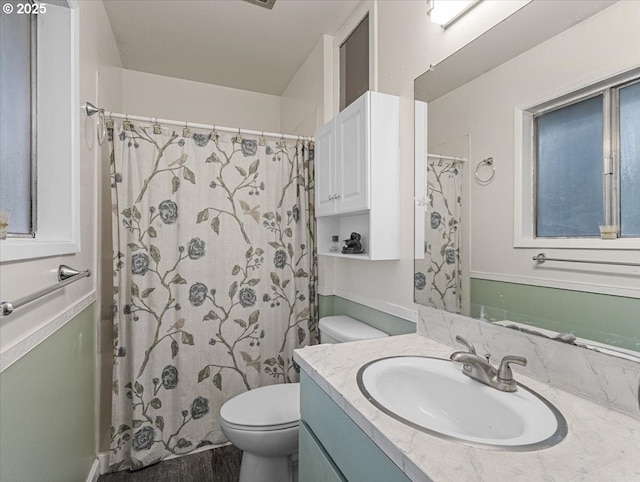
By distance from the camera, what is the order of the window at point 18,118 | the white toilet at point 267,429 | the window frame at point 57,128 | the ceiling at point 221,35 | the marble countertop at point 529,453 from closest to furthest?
the marble countertop at point 529,453 → the window at point 18,118 → the window frame at point 57,128 → the white toilet at point 267,429 → the ceiling at point 221,35

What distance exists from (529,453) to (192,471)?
1.77 meters

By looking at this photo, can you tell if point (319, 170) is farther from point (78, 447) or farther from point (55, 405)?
point (78, 447)

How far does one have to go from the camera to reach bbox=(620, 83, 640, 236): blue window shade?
0.76 m

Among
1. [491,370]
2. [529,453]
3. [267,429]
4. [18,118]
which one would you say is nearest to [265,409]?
[267,429]

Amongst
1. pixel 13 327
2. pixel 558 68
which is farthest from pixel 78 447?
pixel 558 68

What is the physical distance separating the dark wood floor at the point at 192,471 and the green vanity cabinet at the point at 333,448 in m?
0.91

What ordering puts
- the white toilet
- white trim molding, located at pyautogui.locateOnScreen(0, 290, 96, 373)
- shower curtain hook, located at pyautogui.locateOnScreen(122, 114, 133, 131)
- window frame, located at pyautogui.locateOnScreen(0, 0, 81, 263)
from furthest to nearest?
1. shower curtain hook, located at pyautogui.locateOnScreen(122, 114, 133, 131)
2. the white toilet
3. window frame, located at pyautogui.locateOnScreen(0, 0, 81, 263)
4. white trim molding, located at pyautogui.locateOnScreen(0, 290, 96, 373)

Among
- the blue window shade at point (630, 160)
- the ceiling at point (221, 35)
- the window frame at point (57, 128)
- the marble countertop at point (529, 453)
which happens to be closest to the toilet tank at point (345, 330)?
the marble countertop at point (529, 453)

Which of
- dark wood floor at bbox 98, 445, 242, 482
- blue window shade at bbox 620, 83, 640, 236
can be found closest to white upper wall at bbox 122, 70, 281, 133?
dark wood floor at bbox 98, 445, 242, 482

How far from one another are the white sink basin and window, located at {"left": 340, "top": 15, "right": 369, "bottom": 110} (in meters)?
1.49

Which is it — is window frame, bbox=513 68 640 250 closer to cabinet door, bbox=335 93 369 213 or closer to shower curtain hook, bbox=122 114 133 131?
cabinet door, bbox=335 93 369 213

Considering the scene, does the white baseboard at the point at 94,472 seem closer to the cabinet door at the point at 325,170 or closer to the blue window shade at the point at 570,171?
the cabinet door at the point at 325,170

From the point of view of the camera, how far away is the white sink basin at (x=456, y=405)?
0.69 meters

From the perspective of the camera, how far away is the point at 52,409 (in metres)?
1.10
